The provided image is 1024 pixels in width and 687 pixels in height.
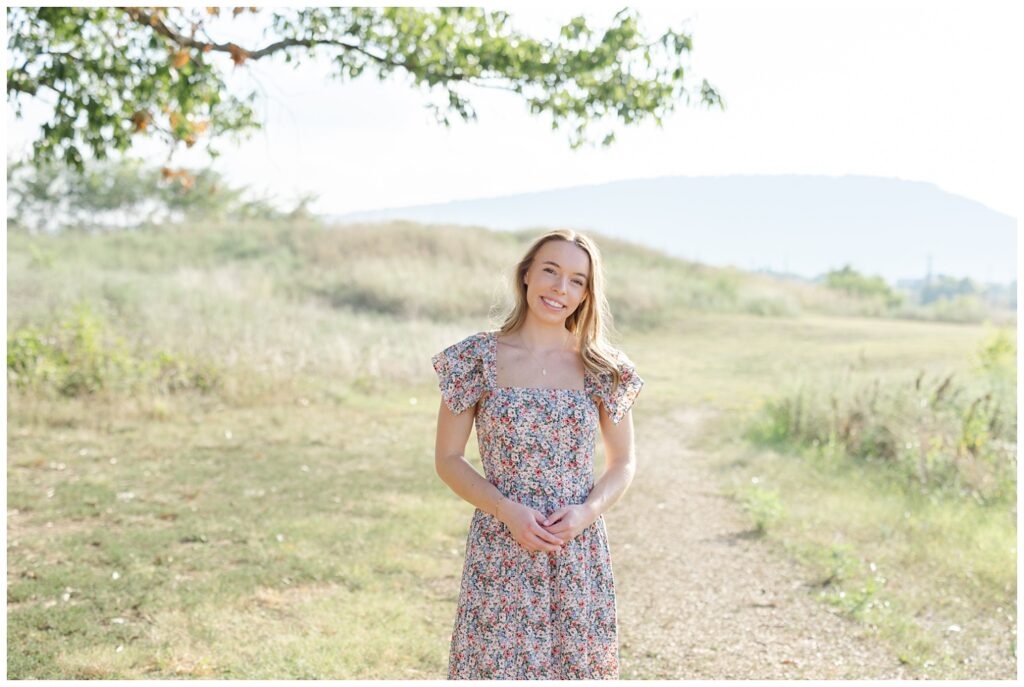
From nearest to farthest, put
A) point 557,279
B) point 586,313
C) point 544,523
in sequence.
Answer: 1. point 544,523
2. point 557,279
3. point 586,313

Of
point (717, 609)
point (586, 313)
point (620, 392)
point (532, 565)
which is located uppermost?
point (586, 313)

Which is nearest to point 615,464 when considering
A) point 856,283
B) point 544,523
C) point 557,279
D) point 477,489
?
point 544,523

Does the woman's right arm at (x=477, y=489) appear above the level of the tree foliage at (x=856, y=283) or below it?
below

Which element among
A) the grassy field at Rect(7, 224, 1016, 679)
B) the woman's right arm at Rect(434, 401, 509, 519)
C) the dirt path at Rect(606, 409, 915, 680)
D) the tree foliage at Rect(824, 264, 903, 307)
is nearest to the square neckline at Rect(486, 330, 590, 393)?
the woman's right arm at Rect(434, 401, 509, 519)

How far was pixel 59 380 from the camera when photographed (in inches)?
393

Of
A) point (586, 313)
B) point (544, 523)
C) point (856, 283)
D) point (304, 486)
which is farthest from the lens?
point (856, 283)

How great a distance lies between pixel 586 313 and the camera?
119 inches

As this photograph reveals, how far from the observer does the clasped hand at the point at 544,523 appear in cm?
274

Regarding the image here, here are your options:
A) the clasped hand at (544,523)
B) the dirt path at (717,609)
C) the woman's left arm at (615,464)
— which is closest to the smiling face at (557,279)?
the woman's left arm at (615,464)

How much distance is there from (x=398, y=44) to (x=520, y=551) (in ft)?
15.8

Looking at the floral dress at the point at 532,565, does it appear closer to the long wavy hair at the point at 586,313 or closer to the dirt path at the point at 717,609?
the long wavy hair at the point at 586,313

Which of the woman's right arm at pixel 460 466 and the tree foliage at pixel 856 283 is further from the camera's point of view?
the tree foliage at pixel 856 283

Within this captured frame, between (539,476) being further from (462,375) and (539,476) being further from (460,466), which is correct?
(462,375)

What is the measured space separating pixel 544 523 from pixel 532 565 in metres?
0.17
